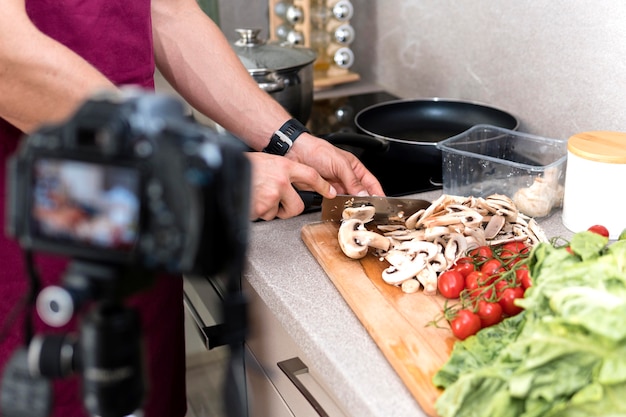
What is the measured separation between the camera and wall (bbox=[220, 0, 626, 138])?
128 centimetres

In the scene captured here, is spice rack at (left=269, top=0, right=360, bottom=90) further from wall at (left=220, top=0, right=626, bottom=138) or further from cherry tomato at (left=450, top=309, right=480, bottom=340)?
cherry tomato at (left=450, top=309, right=480, bottom=340)

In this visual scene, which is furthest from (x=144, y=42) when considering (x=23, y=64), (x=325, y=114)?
(x=325, y=114)

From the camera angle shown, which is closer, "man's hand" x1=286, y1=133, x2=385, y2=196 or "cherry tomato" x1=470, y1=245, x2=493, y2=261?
"cherry tomato" x1=470, y1=245, x2=493, y2=261

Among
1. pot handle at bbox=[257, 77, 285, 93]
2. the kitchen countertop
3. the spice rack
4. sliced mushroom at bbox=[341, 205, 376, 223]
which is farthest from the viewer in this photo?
the spice rack

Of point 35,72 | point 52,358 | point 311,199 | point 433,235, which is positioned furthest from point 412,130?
point 52,358

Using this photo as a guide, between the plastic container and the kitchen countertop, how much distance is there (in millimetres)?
47

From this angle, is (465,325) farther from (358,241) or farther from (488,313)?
(358,241)

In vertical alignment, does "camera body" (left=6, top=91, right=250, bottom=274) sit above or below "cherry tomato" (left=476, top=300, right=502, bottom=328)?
above

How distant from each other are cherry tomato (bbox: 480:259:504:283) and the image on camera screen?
626mm

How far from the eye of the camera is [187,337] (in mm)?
1666

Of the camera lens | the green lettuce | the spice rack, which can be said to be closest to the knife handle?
the green lettuce

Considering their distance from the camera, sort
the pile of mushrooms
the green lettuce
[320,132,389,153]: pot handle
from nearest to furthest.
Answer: the green lettuce
the pile of mushrooms
[320,132,389,153]: pot handle

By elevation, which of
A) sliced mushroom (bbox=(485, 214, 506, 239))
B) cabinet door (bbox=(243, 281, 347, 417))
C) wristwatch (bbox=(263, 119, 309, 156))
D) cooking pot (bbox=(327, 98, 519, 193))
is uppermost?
wristwatch (bbox=(263, 119, 309, 156))

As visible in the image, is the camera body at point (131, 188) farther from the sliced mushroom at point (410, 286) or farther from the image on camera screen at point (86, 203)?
the sliced mushroom at point (410, 286)
